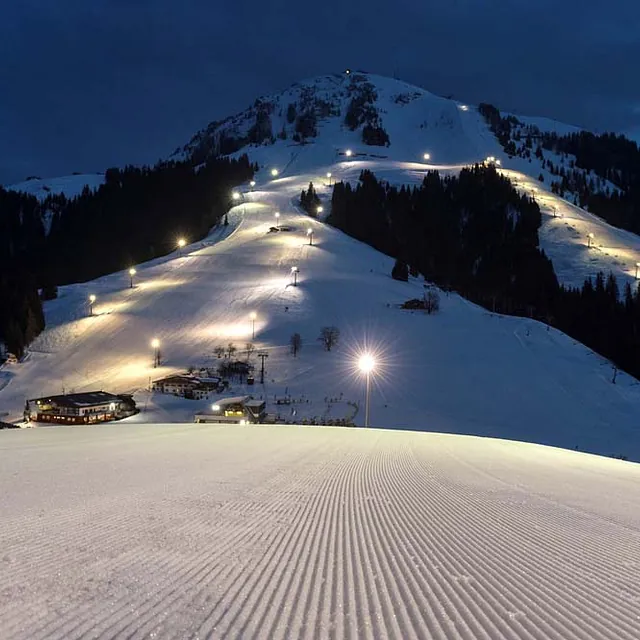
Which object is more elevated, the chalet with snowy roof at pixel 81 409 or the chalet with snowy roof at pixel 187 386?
the chalet with snowy roof at pixel 187 386

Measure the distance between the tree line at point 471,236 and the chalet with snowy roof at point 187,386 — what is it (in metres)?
66.3

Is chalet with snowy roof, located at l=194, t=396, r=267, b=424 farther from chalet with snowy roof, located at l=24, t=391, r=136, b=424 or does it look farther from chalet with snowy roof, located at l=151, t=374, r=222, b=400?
chalet with snowy roof, located at l=24, t=391, r=136, b=424

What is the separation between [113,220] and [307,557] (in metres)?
168

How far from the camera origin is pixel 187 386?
4709 centimetres

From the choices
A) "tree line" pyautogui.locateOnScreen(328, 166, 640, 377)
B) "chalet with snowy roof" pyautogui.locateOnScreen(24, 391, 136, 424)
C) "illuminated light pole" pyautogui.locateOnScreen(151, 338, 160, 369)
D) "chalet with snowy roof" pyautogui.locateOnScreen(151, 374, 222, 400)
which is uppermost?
"tree line" pyautogui.locateOnScreen(328, 166, 640, 377)

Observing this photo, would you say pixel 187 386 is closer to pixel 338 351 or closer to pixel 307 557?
pixel 338 351

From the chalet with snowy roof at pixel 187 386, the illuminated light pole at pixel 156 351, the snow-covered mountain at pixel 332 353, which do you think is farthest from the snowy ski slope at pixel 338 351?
the chalet with snowy roof at pixel 187 386

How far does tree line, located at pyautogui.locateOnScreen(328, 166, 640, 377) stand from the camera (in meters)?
112

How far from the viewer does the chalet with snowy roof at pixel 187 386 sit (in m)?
46.5

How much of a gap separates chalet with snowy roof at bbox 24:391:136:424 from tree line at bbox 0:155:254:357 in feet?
314

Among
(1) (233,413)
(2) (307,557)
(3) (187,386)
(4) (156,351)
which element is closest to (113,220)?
(4) (156,351)

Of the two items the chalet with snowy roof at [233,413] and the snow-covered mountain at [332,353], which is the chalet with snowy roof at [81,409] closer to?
the snow-covered mountain at [332,353]

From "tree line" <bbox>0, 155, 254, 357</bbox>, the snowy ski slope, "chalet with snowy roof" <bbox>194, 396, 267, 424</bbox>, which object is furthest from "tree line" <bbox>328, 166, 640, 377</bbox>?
"chalet with snowy roof" <bbox>194, 396, 267, 424</bbox>

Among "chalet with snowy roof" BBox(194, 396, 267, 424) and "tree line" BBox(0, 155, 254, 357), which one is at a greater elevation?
"tree line" BBox(0, 155, 254, 357)
